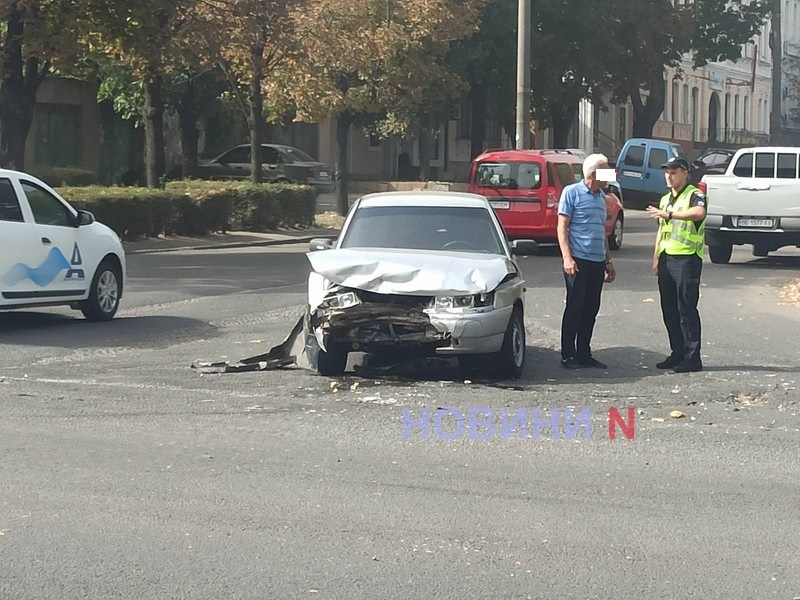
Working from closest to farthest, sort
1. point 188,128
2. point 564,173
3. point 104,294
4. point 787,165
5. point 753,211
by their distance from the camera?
point 104,294 → point 753,211 → point 787,165 → point 564,173 → point 188,128

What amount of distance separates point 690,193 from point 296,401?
3.79 metres

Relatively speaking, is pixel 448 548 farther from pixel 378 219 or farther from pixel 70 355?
pixel 70 355

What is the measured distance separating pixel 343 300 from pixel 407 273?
52 centimetres

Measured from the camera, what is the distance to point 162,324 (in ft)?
50.4

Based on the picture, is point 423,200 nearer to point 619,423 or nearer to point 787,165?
point 619,423

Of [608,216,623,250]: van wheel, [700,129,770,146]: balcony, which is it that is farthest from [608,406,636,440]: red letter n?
[700,129,770,146]: balcony

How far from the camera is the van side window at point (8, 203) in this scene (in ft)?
A: 47.8

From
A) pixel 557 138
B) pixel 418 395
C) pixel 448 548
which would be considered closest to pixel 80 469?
pixel 448 548

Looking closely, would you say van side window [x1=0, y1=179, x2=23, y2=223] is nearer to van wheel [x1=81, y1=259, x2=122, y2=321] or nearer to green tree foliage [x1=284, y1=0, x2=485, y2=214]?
van wheel [x1=81, y1=259, x2=122, y2=321]

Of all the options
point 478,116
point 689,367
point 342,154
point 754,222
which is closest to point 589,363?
point 689,367

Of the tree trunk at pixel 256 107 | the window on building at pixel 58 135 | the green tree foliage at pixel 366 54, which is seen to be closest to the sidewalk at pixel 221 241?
the tree trunk at pixel 256 107

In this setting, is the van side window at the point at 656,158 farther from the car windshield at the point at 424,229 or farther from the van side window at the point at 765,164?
the car windshield at the point at 424,229

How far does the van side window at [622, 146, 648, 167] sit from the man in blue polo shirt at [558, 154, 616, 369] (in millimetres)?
32060

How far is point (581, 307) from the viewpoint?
40.5ft
